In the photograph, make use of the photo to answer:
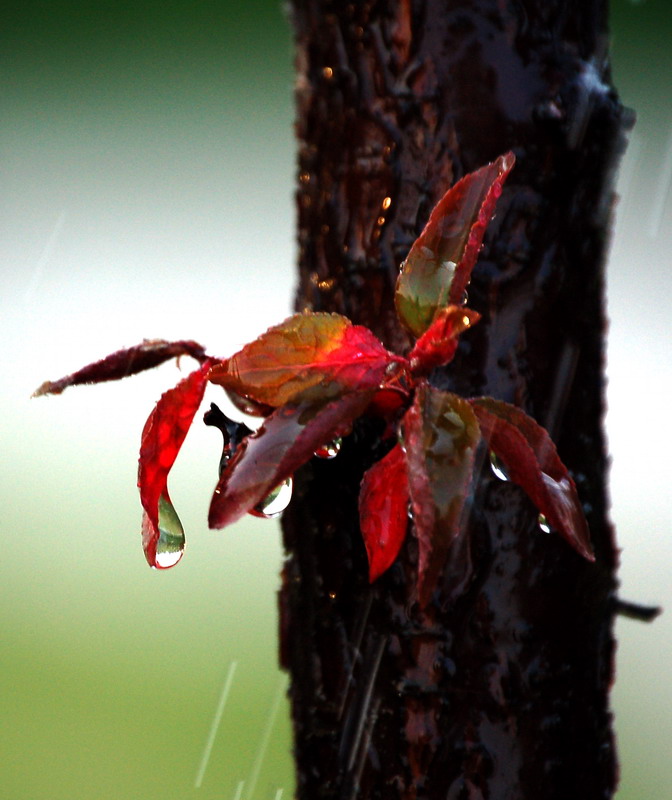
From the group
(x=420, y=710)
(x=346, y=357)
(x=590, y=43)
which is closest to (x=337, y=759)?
(x=420, y=710)

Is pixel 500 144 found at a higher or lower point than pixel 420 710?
higher

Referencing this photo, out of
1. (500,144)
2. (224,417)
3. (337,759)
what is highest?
(500,144)

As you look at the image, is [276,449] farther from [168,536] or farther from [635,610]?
[635,610]

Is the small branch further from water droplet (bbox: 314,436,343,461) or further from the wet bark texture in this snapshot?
water droplet (bbox: 314,436,343,461)

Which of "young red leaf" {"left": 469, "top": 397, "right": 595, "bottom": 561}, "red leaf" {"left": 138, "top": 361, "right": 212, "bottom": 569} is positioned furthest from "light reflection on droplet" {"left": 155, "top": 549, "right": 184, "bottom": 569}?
"young red leaf" {"left": 469, "top": 397, "right": 595, "bottom": 561}

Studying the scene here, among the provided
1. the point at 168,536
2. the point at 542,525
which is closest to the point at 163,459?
the point at 168,536

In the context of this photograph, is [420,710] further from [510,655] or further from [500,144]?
[500,144]

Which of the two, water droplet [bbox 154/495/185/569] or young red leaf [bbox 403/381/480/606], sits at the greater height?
young red leaf [bbox 403/381/480/606]
